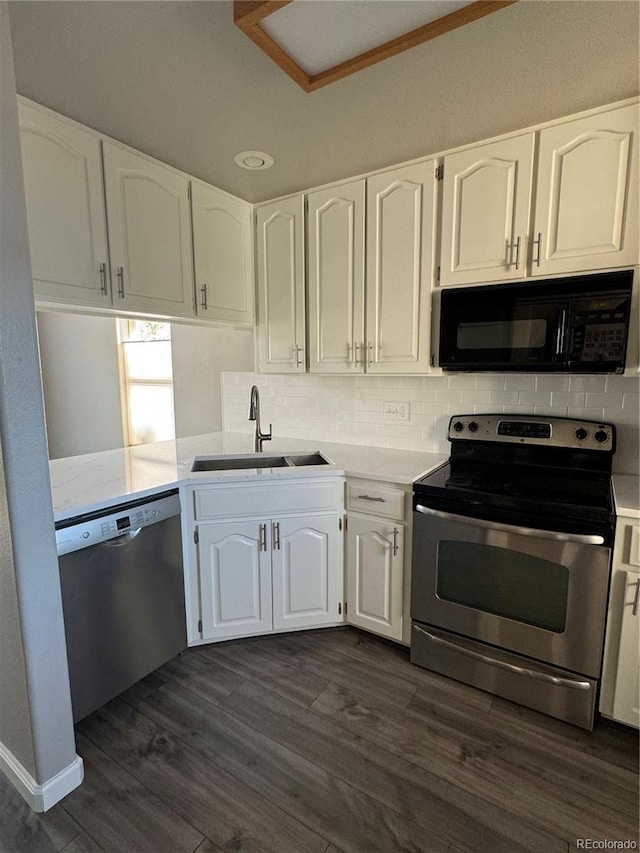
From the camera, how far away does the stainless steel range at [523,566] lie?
1.56 meters

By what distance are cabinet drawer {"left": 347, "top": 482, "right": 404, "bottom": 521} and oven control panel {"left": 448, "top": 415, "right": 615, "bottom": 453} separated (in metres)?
0.51

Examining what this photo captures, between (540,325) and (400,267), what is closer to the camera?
(540,325)

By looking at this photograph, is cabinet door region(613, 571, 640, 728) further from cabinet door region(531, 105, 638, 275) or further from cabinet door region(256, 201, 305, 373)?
cabinet door region(256, 201, 305, 373)

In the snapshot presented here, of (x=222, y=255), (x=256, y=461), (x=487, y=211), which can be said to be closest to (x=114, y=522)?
(x=256, y=461)

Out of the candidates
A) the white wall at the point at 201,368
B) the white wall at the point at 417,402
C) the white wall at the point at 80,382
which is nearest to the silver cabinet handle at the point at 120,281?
the white wall at the point at 201,368

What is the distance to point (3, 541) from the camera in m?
1.26

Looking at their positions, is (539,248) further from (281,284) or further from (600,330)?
(281,284)

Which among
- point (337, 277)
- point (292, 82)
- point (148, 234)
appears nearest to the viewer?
point (292, 82)

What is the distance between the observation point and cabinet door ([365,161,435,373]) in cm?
198

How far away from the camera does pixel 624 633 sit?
1.52 meters

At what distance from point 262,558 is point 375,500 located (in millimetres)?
627

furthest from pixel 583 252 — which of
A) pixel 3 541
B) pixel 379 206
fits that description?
pixel 3 541

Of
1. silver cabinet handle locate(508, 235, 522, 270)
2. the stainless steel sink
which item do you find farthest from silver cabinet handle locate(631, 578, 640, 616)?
the stainless steel sink

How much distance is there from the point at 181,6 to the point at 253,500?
1728mm
